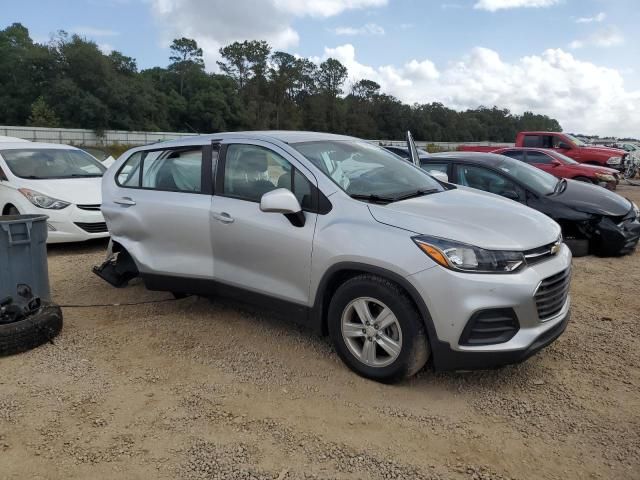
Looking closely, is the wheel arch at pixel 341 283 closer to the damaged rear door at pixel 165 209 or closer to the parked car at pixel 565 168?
the damaged rear door at pixel 165 209

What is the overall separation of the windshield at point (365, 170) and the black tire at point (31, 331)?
240cm

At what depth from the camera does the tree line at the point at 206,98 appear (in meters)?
63.4

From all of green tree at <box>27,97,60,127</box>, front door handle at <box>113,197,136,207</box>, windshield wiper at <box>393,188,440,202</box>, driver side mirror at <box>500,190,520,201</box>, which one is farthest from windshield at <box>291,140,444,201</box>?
green tree at <box>27,97,60,127</box>

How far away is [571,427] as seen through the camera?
9.76 ft

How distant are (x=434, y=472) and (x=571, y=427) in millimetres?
950

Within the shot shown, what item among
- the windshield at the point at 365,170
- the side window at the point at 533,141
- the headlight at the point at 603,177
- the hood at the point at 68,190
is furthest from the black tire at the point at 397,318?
the side window at the point at 533,141

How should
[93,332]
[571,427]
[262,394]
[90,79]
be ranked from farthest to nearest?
1. [90,79]
2. [93,332]
3. [262,394]
4. [571,427]

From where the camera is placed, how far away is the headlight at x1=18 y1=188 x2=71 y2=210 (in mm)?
7027

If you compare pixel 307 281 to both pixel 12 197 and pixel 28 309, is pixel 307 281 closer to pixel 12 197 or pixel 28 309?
pixel 28 309

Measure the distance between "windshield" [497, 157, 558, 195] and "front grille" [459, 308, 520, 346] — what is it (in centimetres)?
445

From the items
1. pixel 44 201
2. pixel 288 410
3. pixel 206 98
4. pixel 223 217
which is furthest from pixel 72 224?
pixel 206 98

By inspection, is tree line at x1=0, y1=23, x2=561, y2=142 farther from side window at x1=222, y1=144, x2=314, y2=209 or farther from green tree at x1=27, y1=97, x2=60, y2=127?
side window at x1=222, y1=144, x2=314, y2=209

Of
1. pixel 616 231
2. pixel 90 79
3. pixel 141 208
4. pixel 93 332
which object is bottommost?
pixel 93 332

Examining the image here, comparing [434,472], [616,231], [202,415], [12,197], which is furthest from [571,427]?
[12,197]
